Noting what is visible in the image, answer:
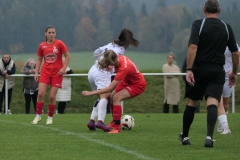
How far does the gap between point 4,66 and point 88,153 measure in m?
12.2

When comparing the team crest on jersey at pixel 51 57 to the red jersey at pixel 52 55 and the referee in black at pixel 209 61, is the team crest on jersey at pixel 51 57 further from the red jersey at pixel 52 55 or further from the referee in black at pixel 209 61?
the referee in black at pixel 209 61

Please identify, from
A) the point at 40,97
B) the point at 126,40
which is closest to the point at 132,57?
the point at 40,97

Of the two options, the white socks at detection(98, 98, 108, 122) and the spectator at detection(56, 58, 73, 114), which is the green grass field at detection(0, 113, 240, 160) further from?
the spectator at detection(56, 58, 73, 114)

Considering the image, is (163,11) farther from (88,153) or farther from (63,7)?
(88,153)

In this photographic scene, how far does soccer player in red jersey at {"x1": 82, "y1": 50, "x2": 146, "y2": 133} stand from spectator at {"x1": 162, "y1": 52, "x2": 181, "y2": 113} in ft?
30.0

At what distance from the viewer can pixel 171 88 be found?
2112cm

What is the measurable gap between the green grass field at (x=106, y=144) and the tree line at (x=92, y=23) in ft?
83.7

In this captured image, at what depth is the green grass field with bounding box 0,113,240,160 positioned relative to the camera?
825 centimetres

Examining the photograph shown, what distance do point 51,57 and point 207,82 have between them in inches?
202

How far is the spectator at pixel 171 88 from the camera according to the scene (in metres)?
20.8

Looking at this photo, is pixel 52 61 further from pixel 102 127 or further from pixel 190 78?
pixel 190 78

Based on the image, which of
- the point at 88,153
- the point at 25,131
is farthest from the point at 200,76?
the point at 25,131

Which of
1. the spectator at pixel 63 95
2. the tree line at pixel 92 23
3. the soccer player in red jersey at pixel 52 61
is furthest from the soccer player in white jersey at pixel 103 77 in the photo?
the tree line at pixel 92 23

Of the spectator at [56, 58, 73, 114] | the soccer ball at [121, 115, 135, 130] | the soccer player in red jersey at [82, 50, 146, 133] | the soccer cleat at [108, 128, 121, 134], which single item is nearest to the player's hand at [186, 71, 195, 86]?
the soccer player in red jersey at [82, 50, 146, 133]
